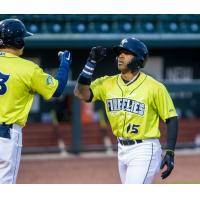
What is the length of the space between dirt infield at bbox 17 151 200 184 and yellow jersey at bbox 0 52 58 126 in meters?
3.85

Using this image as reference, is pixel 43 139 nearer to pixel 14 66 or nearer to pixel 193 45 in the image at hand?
pixel 193 45

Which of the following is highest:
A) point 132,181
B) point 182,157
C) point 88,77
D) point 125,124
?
point 88,77

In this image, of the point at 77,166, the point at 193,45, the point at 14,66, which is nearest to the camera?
the point at 14,66

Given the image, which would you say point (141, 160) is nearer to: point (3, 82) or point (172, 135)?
point (172, 135)

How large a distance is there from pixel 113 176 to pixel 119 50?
445 cm

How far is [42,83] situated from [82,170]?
5.14 m

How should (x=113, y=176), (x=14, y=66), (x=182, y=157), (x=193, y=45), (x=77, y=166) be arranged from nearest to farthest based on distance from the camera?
1. (x=14, y=66)
2. (x=113, y=176)
3. (x=77, y=166)
4. (x=182, y=157)
5. (x=193, y=45)

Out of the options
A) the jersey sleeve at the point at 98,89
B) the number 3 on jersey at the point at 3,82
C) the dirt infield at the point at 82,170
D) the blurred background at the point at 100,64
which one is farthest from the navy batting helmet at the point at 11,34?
the blurred background at the point at 100,64

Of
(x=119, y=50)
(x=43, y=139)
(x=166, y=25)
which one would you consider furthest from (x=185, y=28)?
(x=119, y=50)

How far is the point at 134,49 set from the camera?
4938mm

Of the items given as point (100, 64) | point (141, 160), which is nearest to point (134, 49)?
point (141, 160)

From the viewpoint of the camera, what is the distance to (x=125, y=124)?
493cm

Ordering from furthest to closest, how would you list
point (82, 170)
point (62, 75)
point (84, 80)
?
point (82, 170)
point (84, 80)
point (62, 75)

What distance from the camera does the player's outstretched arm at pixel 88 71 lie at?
4.88 metres
